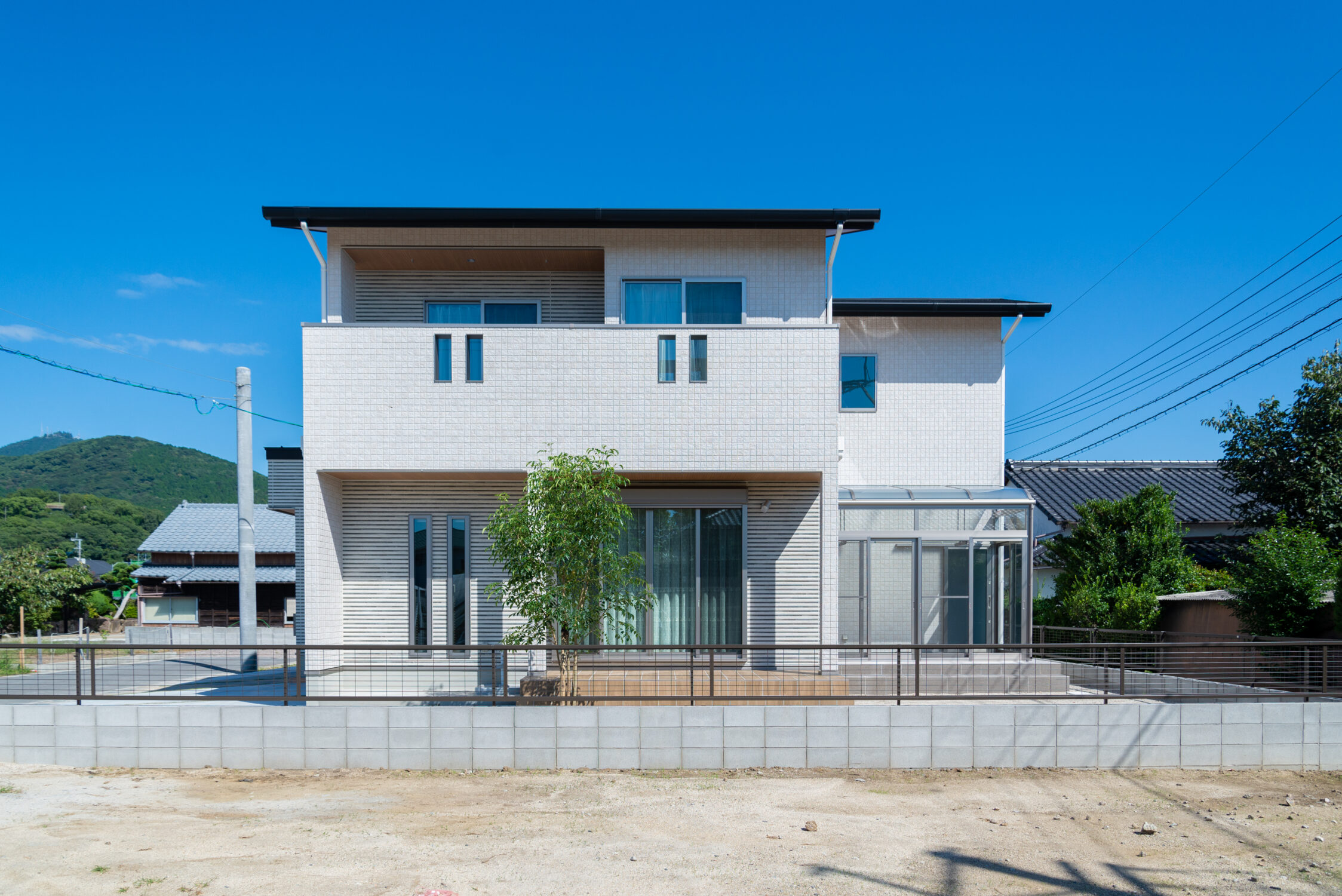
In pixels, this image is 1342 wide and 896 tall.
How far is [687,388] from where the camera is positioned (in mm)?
10695

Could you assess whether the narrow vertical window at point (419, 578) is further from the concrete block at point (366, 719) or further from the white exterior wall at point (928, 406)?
the white exterior wall at point (928, 406)

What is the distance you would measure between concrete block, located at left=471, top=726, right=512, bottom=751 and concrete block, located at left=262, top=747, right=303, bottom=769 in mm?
1739

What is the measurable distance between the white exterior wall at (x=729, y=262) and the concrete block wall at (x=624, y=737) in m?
5.35

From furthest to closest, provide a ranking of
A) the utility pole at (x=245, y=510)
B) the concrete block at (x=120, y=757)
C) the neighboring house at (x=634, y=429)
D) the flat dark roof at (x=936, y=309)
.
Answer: the utility pole at (x=245, y=510)
the flat dark roof at (x=936, y=309)
the neighboring house at (x=634, y=429)
the concrete block at (x=120, y=757)

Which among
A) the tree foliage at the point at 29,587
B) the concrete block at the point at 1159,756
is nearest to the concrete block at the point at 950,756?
the concrete block at the point at 1159,756

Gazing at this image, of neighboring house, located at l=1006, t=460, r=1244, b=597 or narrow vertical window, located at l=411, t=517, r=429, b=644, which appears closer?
narrow vertical window, located at l=411, t=517, r=429, b=644

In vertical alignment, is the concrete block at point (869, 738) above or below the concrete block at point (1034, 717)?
below

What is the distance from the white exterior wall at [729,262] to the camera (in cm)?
1145

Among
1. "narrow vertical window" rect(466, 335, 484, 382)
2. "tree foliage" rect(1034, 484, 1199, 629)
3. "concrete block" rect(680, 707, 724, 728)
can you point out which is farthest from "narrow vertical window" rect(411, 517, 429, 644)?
"tree foliage" rect(1034, 484, 1199, 629)

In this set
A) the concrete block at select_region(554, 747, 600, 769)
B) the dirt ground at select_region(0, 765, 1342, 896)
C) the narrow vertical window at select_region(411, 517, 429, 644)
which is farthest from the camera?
the narrow vertical window at select_region(411, 517, 429, 644)

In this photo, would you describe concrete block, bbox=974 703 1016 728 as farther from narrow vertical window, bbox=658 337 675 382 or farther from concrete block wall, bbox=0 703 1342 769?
narrow vertical window, bbox=658 337 675 382

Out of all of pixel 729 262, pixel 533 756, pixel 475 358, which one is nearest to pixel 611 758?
pixel 533 756

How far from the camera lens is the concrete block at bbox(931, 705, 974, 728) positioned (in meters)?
8.53

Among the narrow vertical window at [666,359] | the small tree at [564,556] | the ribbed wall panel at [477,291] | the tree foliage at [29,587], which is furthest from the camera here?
the tree foliage at [29,587]
